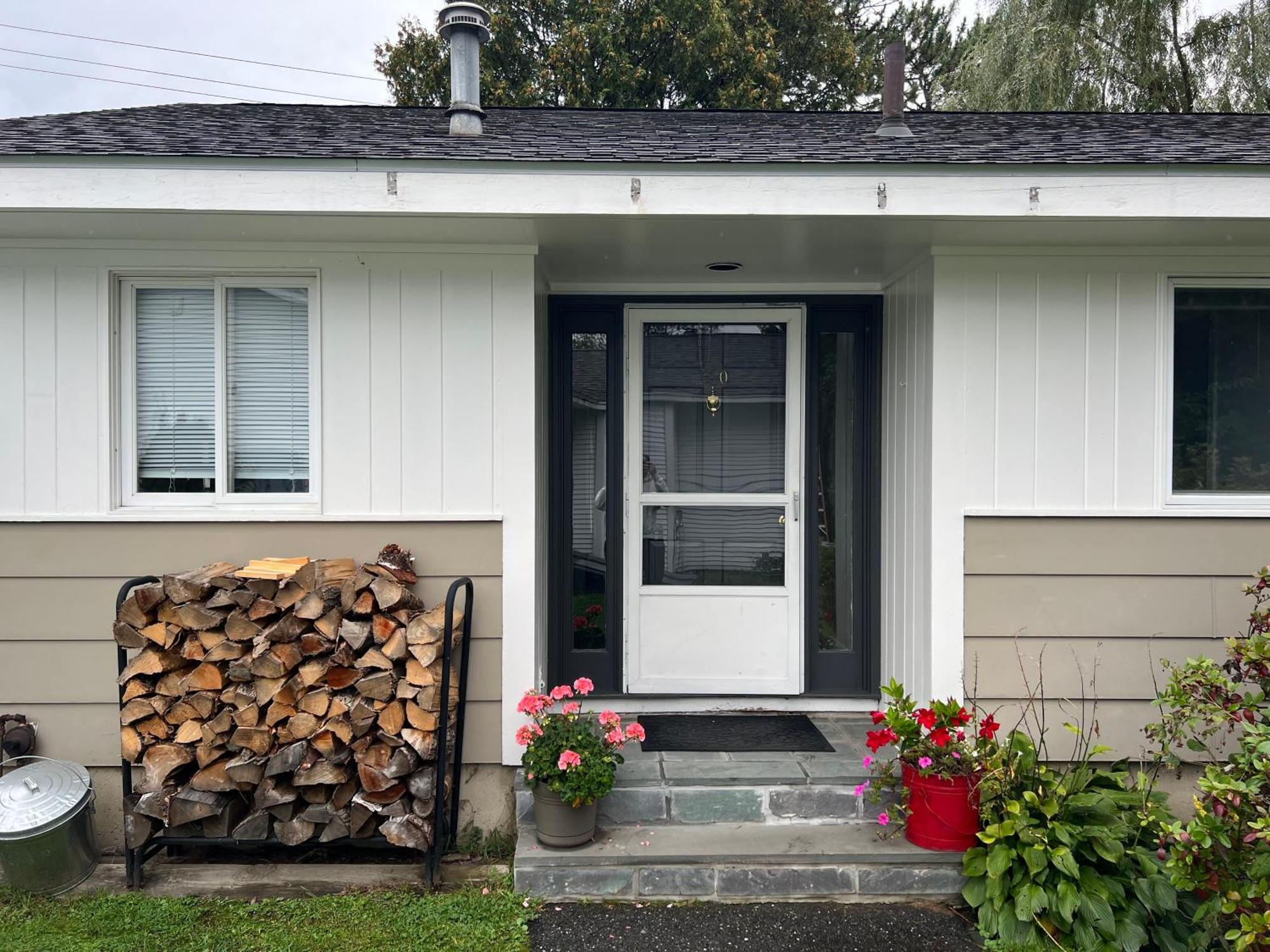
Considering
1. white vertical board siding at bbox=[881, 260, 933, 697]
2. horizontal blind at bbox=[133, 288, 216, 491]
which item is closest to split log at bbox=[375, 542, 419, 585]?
horizontal blind at bbox=[133, 288, 216, 491]

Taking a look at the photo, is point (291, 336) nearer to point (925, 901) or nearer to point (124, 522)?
point (124, 522)

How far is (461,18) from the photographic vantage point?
3977 millimetres

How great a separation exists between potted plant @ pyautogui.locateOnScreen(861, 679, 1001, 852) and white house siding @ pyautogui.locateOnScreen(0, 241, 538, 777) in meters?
1.42

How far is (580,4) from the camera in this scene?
1403cm

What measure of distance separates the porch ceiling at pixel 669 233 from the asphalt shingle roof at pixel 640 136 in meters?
0.22

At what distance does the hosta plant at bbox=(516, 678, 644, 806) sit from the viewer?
117 inches

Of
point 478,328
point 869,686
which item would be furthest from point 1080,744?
point 478,328

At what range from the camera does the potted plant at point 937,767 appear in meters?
2.99

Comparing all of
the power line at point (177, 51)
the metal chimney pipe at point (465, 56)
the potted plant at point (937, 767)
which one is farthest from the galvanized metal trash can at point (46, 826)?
the power line at point (177, 51)

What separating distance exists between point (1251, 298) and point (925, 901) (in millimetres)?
2662

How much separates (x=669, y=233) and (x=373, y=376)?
1283 millimetres

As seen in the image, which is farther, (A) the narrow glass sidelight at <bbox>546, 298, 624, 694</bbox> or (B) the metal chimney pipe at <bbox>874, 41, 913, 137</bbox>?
(A) the narrow glass sidelight at <bbox>546, 298, 624, 694</bbox>

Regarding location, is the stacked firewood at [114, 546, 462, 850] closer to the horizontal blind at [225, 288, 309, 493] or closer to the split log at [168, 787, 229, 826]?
the split log at [168, 787, 229, 826]

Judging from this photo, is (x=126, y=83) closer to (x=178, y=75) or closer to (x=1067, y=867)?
(x=178, y=75)
